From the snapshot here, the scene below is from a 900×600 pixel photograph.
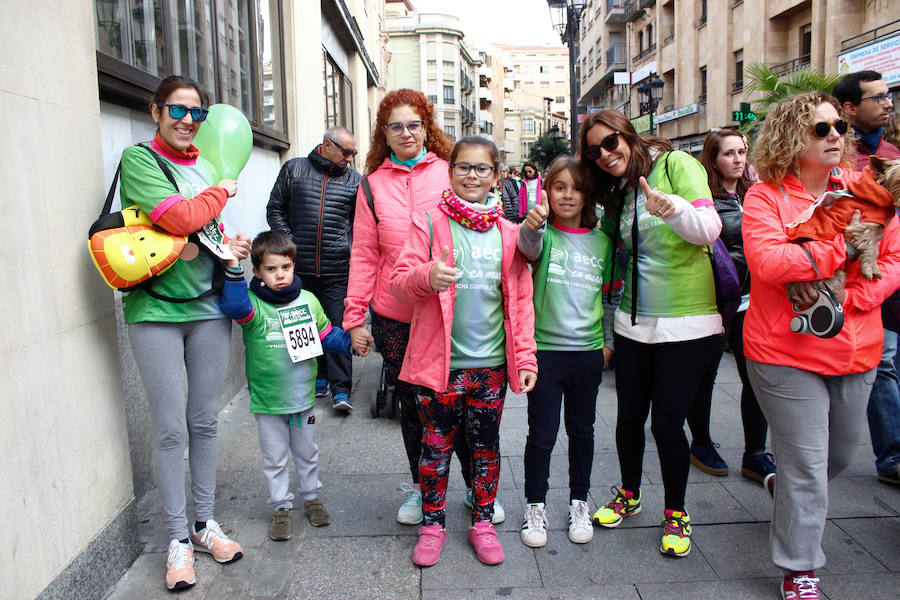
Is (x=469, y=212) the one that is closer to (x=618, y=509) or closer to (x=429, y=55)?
(x=618, y=509)

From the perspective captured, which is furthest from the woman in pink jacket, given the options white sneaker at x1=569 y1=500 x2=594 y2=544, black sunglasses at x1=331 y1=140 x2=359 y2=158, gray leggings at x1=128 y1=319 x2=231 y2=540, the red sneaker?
black sunglasses at x1=331 y1=140 x2=359 y2=158

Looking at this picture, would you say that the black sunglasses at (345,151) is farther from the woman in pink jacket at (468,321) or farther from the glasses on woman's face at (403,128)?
the woman in pink jacket at (468,321)

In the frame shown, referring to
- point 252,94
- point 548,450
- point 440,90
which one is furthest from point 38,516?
point 440,90

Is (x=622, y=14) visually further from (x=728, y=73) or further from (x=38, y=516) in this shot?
(x=38, y=516)

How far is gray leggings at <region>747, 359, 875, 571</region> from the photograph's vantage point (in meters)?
2.71

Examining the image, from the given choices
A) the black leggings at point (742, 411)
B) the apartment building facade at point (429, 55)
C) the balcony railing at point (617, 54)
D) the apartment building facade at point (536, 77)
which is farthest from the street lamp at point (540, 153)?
the apartment building facade at point (536, 77)

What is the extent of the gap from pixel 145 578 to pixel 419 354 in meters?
1.55

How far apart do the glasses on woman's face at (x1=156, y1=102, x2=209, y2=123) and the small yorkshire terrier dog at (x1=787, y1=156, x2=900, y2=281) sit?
247 centimetres

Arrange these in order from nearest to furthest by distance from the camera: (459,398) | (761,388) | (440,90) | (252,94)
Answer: (761,388) → (459,398) → (252,94) → (440,90)

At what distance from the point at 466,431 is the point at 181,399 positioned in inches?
50.2

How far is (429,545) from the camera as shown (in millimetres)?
3178

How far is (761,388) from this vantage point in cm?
286

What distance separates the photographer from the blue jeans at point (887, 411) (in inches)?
147

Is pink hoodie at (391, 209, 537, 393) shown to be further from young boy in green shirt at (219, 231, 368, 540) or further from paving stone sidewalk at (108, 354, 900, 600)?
paving stone sidewalk at (108, 354, 900, 600)
